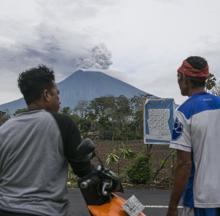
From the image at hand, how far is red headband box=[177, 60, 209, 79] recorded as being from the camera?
11.2ft

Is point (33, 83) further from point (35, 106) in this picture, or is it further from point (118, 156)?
point (118, 156)

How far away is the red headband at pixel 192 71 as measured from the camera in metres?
3.42

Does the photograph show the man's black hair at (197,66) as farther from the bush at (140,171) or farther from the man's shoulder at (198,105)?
the bush at (140,171)

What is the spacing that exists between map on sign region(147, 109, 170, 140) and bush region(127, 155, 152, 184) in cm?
61

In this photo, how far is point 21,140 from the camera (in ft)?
8.96

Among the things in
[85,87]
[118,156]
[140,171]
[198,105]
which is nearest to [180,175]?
[198,105]

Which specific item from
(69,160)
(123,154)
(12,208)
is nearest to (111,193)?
(69,160)

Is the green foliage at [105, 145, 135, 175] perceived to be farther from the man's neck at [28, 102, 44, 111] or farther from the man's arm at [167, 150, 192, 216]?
the man's neck at [28, 102, 44, 111]

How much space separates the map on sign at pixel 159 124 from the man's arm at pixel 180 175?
318 inches

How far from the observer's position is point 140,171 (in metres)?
11.1

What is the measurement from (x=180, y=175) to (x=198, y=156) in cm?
18

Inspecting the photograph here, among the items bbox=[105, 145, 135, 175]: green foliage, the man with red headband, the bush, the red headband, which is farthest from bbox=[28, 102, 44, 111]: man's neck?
bbox=[105, 145, 135, 175]: green foliage

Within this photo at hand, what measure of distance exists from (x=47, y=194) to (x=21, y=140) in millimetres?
320

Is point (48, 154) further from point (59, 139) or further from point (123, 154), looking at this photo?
point (123, 154)
